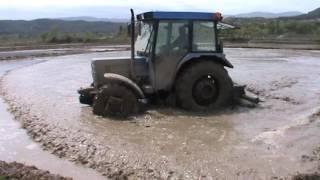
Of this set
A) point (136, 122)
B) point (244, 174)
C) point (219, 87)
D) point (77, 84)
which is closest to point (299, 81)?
point (219, 87)

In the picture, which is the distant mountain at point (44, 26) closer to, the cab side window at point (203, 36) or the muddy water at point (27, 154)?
the cab side window at point (203, 36)

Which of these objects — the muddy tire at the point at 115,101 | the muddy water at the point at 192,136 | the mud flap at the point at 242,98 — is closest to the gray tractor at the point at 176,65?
the muddy tire at the point at 115,101

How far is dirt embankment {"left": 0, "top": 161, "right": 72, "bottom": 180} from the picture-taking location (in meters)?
7.52

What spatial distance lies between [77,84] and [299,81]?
722cm

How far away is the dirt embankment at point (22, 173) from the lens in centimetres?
752

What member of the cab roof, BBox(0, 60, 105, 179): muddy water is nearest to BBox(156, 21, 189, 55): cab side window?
the cab roof

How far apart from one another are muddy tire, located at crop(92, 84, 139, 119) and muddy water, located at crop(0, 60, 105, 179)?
1686mm

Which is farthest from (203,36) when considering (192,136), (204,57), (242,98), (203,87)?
(192,136)

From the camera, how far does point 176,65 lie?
12.5 metres

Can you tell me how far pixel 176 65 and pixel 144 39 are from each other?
101 centimetres

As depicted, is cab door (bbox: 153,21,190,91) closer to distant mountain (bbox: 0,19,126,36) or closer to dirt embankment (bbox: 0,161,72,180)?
dirt embankment (bbox: 0,161,72,180)

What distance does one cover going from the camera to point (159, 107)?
12.8 m

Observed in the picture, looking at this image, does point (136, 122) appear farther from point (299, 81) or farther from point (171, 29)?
point (299, 81)

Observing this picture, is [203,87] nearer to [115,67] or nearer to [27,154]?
[115,67]
